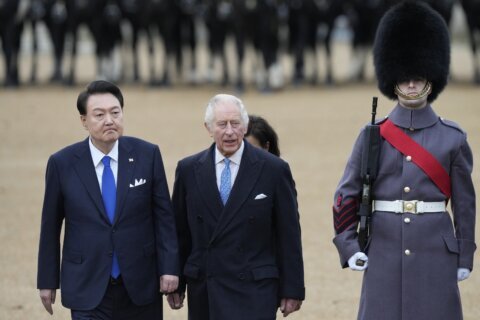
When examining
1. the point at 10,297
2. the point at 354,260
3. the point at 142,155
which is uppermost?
the point at 142,155

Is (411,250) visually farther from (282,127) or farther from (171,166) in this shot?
(282,127)

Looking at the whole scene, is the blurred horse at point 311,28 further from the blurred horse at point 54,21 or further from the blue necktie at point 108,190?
the blue necktie at point 108,190

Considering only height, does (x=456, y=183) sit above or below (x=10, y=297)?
above

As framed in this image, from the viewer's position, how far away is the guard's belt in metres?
5.73

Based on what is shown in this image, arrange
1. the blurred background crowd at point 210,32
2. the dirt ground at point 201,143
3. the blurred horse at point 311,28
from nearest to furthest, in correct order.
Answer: the dirt ground at point 201,143
the blurred background crowd at point 210,32
the blurred horse at point 311,28

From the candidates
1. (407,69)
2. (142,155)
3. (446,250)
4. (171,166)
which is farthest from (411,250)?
(171,166)

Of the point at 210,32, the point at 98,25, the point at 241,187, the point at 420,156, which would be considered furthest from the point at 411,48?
the point at 98,25

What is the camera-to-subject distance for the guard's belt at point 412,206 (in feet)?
18.8

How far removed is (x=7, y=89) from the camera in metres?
20.5

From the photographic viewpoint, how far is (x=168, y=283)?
5.85 metres

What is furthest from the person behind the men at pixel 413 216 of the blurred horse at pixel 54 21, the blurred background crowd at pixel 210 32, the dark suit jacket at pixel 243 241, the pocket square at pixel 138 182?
the blurred horse at pixel 54 21

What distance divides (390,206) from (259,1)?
1381cm

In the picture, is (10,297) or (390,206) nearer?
(390,206)

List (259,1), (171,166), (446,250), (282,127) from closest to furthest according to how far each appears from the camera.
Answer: (446,250) → (171,166) → (282,127) → (259,1)
